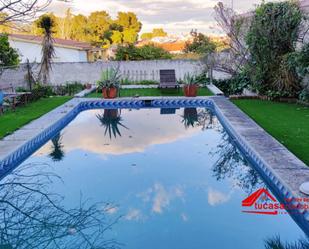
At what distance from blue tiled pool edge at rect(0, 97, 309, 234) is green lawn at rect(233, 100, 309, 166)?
343 millimetres

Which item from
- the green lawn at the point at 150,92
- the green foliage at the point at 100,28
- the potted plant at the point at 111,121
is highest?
the green foliage at the point at 100,28

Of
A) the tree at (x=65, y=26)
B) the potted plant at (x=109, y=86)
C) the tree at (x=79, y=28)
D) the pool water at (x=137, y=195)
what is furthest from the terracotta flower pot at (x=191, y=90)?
the tree at (x=65, y=26)

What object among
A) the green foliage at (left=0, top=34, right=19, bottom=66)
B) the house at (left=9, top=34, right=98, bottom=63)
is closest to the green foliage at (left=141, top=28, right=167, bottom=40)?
the house at (left=9, top=34, right=98, bottom=63)

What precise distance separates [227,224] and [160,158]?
2.83 metres

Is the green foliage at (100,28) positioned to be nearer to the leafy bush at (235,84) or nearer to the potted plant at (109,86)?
the leafy bush at (235,84)

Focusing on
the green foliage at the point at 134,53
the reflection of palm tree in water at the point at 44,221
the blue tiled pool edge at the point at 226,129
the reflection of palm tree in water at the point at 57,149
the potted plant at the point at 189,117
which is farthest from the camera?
Answer: the green foliage at the point at 134,53

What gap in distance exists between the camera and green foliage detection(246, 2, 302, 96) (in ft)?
35.0

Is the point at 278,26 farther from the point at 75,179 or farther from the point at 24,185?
the point at 24,185

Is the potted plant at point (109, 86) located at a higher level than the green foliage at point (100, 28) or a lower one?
lower

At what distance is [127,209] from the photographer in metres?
4.77

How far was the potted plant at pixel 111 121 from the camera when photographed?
934 cm

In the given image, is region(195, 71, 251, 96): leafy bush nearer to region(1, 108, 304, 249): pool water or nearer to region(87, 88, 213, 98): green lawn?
region(87, 88, 213, 98): green lawn

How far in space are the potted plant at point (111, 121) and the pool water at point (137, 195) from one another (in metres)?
0.49

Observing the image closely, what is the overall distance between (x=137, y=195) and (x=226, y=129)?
4162 millimetres
